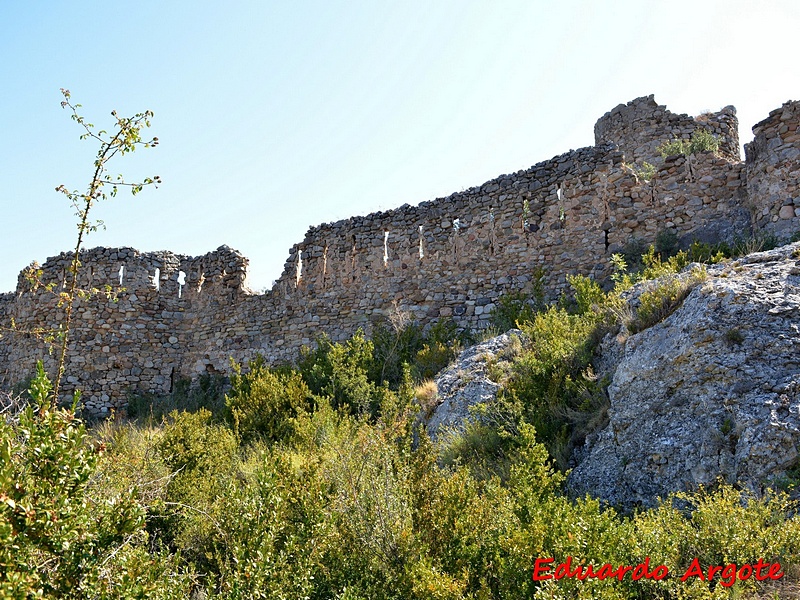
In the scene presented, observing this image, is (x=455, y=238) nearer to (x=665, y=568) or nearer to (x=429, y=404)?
(x=429, y=404)

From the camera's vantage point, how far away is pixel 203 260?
15859 mm

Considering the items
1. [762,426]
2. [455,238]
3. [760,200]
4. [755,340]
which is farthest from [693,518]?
[455,238]

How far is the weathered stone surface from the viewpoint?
8391 mm

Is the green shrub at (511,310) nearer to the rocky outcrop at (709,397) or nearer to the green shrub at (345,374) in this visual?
the green shrub at (345,374)

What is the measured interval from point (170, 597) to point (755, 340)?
5.35 metres

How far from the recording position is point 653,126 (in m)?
15.8

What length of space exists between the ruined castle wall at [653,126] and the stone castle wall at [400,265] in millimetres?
34

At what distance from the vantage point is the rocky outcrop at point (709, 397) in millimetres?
5441

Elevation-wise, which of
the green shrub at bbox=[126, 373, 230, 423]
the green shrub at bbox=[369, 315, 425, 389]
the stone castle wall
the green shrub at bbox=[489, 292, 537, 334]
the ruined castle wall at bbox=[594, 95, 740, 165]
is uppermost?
the ruined castle wall at bbox=[594, 95, 740, 165]

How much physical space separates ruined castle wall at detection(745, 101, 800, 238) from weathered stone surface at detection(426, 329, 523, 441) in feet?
12.9

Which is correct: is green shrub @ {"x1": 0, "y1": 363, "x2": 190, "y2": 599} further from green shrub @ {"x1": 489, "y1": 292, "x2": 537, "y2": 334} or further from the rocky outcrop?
green shrub @ {"x1": 489, "y1": 292, "x2": 537, "y2": 334}

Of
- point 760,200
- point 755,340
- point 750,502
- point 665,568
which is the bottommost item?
point 665,568

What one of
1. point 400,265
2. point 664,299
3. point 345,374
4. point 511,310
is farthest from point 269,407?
point 664,299

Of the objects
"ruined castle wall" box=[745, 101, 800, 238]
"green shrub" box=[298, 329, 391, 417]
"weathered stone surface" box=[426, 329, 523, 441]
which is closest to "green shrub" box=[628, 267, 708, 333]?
"weathered stone surface" box=[426, 329, 523, 441]
